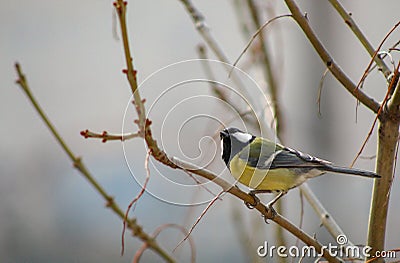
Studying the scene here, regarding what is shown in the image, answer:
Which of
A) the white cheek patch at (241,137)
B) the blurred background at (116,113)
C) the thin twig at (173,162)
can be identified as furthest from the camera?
the blurred background at (116,113)

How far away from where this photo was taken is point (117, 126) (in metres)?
1.75

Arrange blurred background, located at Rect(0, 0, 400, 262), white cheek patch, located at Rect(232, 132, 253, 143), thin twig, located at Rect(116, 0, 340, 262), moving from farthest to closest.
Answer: blurred background, located at Rect(0, 0, 400, 262) < white cheek patch, located at Rect(232, 132, 253, 143) < thin twig, located at Rect(116, 0, 340, 262)

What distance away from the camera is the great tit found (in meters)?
0.47

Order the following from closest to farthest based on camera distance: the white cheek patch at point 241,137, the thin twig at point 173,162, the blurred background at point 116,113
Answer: the thin twig at point 173,162
the white cheek patch at point 241,137
the blurred background at point 116,113

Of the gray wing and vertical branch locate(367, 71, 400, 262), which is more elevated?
the gray wing

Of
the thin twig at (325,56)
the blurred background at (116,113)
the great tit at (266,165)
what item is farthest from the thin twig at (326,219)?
the blurred background at (116,113)

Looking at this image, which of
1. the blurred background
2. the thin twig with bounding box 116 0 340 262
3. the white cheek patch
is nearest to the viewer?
the thin twig with bounding box 116 0 340 262

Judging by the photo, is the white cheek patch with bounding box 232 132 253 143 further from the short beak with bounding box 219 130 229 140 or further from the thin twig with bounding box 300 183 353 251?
the thin twig with bounding box 300 183 353 251

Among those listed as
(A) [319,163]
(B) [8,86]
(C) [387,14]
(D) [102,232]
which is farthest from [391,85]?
(B) [8,86]

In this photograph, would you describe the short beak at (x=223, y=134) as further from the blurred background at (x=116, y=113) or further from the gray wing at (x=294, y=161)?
the blurred background at (x=116, y=113)

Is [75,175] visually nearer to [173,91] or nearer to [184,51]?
[184,51]

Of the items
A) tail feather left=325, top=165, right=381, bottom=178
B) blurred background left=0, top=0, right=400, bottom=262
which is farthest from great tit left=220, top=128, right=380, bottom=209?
blurred background left=0, top=0, right=400, bottom=262

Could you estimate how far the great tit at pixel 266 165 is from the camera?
47 cm

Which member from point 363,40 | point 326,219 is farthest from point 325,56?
point 326,219
